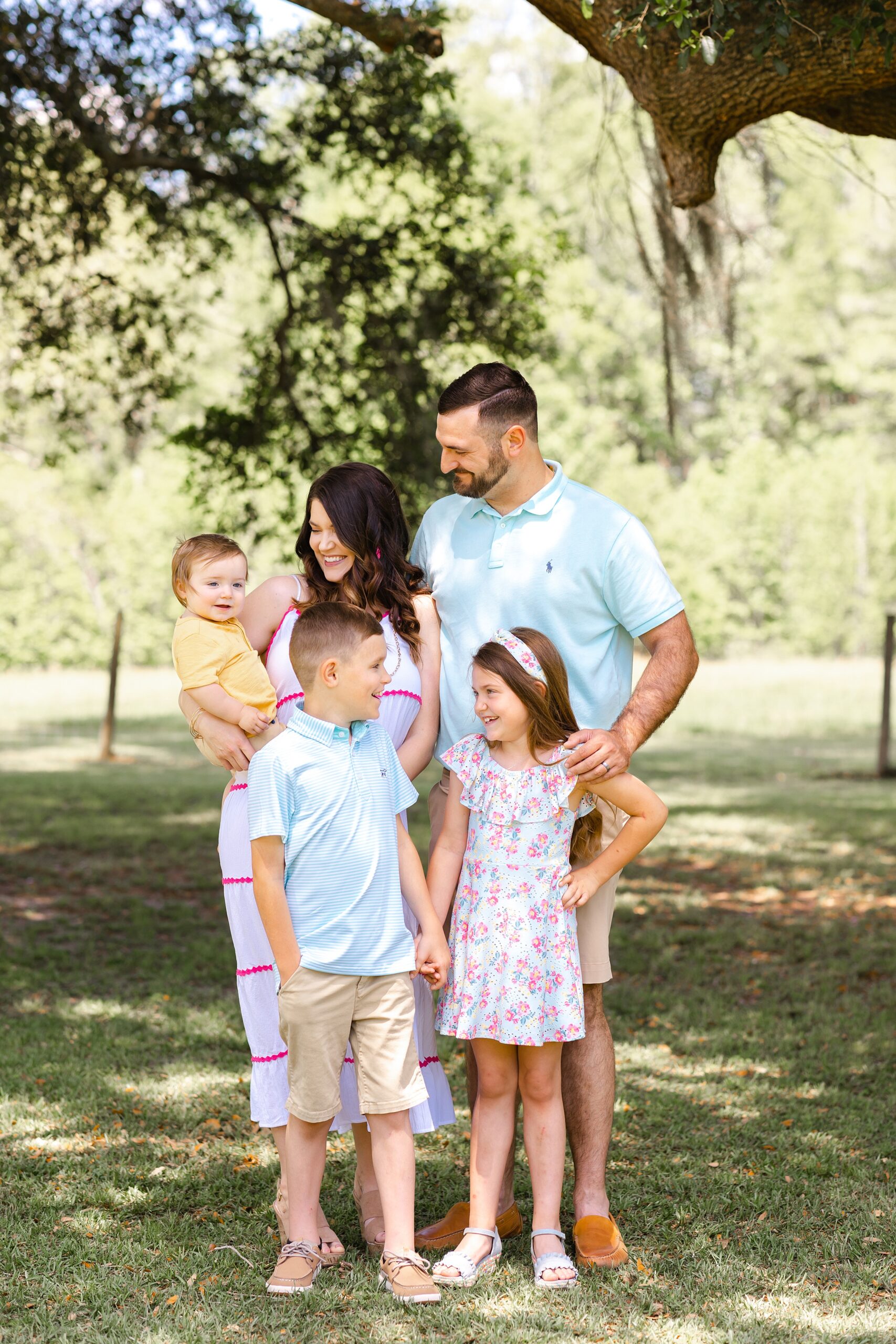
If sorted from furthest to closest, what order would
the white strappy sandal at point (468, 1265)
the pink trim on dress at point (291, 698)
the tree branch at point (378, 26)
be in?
the tree branch at point (378, 26)
the pink trim on dress at point (291, 698)
the white strappy sandal at point (468, 1265)

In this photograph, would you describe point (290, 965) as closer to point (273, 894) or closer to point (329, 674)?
point (273, 894)

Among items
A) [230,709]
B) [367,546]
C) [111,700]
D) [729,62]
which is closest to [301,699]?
[230,709]

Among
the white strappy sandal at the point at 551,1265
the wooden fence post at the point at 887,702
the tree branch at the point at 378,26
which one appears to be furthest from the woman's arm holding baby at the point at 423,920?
the wooden fence post at the point at 887,702

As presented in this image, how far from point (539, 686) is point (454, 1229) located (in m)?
1.40

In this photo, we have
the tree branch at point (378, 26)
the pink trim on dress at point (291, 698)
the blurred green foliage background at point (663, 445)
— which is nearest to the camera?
the pink trim on dress at point (291, 698)

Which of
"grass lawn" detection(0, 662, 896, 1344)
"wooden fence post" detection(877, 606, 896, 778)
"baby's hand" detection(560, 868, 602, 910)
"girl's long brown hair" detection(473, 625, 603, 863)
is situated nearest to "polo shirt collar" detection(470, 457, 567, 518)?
"girl's long brown hair" detection(473, 625, 603, 863)

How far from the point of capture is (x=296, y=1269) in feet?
9.84

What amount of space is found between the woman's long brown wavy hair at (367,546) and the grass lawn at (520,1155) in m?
1.55

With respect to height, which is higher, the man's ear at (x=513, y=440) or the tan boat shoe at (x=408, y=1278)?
the man's ear at (x=513, y=440)

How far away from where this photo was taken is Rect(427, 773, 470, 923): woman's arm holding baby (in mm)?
3199

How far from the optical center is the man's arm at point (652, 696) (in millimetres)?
3039

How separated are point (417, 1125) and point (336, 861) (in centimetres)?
72

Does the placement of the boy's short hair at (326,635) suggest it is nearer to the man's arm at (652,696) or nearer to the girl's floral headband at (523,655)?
the girl's floral headband at (523,655)

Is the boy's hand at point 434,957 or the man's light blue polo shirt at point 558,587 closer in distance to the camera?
the boy's hand at point 434,957
